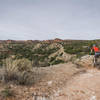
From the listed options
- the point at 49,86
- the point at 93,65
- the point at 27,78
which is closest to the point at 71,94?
the point at 49,86

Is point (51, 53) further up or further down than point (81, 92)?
further down

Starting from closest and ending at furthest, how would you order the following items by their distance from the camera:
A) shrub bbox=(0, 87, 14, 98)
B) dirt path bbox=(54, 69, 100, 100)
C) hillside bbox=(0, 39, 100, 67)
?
shrub bbox=(0, 87, 14, 98), dirt path bbox=(54, 69, 100, 100), hillside bbox=(0, 39, 100, 67)

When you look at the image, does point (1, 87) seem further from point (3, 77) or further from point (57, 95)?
point (57, 95)

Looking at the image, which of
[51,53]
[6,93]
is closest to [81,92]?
[6,93]

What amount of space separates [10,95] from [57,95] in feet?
4.04

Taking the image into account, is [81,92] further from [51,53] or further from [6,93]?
[51,53]

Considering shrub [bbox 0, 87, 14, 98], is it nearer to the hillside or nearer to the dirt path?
the dirt path

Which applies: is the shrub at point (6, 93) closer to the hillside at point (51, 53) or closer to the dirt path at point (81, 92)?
the dirt path at point (81, 92)

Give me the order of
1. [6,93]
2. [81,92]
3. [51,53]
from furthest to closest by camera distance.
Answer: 1. [51,53]
2. [81,92]
3. [6,93]

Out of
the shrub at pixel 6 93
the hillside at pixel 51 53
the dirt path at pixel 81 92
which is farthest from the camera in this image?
the hillside at pixel 51 53

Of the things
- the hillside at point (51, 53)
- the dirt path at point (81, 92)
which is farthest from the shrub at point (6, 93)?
the hillside at point (51, 53)

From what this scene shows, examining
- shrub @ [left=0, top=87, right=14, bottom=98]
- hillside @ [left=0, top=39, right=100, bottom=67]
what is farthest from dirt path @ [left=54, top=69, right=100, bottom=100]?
hillside @ [left=0, top=39, right=100, bottom=67]

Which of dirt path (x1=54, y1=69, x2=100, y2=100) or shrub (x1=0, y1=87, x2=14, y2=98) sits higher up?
shrub (x1=0, y1=87, x2=14, y2=98)

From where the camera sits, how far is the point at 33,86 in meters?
3.72
